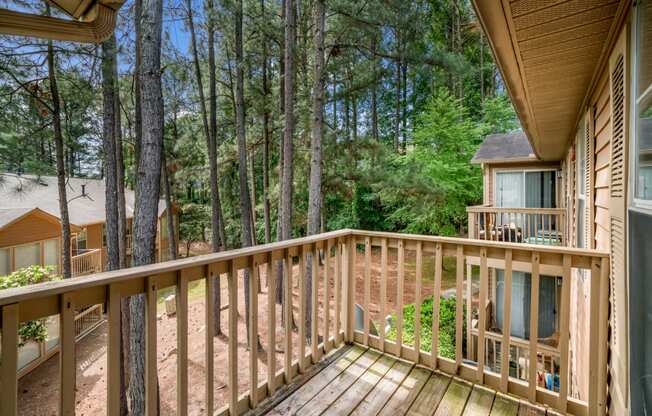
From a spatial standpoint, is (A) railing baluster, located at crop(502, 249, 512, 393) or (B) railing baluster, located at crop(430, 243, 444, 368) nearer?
(A) railing baluster, located at crop(502, 249, 512, 393)

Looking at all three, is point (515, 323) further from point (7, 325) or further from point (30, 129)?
point (30, 129)

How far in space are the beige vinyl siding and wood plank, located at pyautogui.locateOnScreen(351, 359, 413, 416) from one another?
165 centimetres

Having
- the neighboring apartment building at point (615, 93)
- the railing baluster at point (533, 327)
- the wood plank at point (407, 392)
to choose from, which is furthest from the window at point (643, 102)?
the wood plank at point (407, 392)

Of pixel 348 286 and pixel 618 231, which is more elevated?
pixel 618 231

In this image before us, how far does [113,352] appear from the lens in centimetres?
134

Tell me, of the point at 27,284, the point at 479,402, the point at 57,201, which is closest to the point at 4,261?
the point at 27,284

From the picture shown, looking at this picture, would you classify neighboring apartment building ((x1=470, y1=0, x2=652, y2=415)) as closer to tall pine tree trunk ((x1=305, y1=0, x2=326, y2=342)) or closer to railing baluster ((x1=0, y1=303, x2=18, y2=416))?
railing baluster ((x1=0, y1=303, x2=18, y2=416))

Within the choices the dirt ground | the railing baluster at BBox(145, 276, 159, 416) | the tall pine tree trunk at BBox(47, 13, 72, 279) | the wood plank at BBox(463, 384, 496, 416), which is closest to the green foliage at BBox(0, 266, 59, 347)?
the tall pine tree trunk at BBox(47, 13, 72, 279)

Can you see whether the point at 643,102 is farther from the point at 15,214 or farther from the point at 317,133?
the point at 15,214

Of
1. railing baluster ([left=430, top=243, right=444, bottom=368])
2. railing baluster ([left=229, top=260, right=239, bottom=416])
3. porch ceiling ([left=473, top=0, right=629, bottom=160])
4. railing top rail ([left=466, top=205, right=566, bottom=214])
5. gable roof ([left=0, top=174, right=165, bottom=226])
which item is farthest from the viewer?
gable roof ([left=0, top=174, right=165, bottom=226])

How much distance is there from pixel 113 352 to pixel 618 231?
248 centimetres

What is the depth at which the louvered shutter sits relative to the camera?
1484mm

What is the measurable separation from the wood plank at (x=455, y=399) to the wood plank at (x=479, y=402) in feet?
0.10

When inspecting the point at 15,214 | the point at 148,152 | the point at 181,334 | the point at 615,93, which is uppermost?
the point at 148,152
